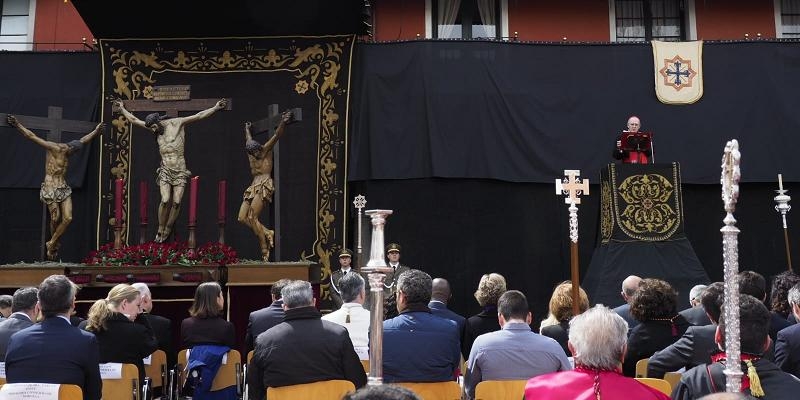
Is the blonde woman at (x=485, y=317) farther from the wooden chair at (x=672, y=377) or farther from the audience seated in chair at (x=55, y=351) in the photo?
the audience seated in chair at (x=55, y=351)

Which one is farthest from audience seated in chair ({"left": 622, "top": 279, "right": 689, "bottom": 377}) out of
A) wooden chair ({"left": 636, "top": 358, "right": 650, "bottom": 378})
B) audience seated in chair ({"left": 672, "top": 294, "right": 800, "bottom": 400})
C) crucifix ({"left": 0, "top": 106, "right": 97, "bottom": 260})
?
crucifix ({"left": 0, "top": 106, "right": 97, "bottom": 260})

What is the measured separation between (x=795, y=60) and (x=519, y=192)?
454cm

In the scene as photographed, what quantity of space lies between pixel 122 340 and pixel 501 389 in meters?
2.75

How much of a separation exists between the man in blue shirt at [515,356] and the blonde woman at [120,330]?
8.16 ft

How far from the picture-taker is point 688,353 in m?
4.13

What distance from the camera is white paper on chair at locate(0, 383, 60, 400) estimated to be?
14.6ft

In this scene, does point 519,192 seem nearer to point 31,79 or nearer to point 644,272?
point 644,272

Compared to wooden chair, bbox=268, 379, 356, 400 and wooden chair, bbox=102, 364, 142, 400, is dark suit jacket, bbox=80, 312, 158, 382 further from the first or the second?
wooden chair, bbox=268, 379, 356, 400

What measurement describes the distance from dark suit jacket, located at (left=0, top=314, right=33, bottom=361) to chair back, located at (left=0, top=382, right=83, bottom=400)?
96cm

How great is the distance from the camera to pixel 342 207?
40.8ft

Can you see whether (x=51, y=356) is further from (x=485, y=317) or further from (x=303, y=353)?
(x=485, y=317)

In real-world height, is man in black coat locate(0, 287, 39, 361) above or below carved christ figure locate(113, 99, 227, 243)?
below

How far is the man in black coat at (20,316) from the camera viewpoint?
537 cm

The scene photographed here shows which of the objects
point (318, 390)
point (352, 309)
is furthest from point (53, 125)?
point (318, 390)
